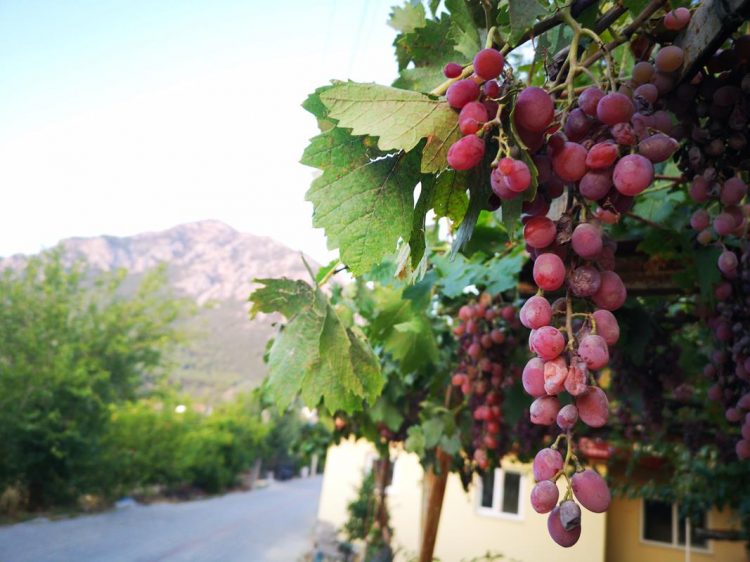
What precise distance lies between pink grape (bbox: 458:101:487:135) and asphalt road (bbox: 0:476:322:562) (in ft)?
28.9

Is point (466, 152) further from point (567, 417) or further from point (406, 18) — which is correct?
point (406, 18)

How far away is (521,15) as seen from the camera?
749mm

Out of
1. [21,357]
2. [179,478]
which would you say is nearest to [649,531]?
[21,357]

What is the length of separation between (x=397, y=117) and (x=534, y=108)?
0.19 m

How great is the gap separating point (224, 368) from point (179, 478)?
25.1 meters

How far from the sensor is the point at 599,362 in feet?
1.93

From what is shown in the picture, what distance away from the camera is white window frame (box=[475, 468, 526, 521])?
971 cm

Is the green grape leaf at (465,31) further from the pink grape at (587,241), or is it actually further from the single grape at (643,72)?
the pink grape at (587,241)

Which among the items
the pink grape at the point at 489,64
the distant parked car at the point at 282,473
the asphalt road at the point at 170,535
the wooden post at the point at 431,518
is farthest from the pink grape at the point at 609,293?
the distant parked car at the point at 282,473

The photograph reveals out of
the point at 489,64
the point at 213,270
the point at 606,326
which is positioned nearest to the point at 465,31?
the point at 489,64

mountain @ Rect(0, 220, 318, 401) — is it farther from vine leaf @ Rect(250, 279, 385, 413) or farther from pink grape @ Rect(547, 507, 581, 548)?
pink grape @ Rect(547, 507, 581, 548)

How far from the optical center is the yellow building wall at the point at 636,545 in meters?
8.60

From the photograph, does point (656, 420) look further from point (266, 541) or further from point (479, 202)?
point (266, 541)

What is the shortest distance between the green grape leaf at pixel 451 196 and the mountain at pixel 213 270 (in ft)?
114
